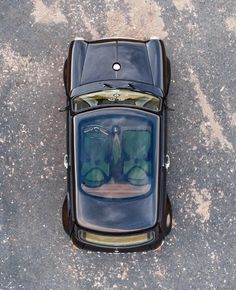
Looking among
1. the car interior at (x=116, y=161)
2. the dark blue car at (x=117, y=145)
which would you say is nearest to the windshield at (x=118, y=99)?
the dark blue car at (x=117, y=145)

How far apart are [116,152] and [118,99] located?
27.4 inches

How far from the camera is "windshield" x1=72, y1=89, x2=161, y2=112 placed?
19.6 feet

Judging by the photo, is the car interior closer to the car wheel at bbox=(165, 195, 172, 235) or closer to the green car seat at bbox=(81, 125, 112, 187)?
the green car seat at bbox=(81, 125, 112, 187)

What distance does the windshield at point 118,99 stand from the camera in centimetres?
597

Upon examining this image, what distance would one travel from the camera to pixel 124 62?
6.16 m

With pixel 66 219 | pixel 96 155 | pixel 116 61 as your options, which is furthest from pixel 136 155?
pixel 66 219

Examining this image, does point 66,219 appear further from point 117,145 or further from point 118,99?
point 118,99

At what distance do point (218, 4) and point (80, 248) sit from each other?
417cm

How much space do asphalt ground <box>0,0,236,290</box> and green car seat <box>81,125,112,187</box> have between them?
1.07 meters

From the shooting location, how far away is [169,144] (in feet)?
22.6

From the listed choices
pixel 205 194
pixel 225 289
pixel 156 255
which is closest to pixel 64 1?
pixel 205 194

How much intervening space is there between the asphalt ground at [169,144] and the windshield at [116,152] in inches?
40.4

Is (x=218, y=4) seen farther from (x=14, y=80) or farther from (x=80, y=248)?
(x=80, y=248)

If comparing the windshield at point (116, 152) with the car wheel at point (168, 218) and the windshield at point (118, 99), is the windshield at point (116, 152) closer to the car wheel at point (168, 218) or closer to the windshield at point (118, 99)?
the windshield at point (118, 99)
